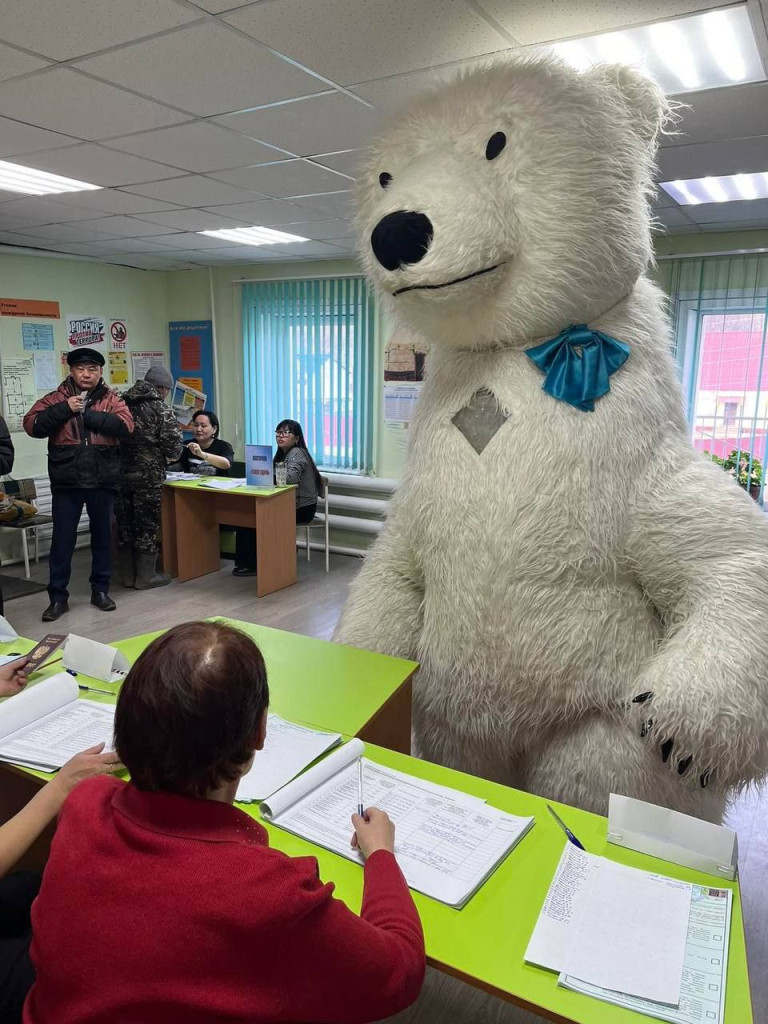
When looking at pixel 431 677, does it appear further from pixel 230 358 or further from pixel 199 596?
pixel 230 358

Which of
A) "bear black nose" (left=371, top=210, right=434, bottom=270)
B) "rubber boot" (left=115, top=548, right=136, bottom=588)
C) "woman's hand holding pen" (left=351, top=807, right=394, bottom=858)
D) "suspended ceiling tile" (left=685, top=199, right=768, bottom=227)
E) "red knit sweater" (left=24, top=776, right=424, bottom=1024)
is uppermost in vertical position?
"suspended ceiling tile" (left=685, top=199, right=768, bottom=227)

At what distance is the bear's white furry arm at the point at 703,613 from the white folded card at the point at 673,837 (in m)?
0.19

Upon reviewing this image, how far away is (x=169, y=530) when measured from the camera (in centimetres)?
532

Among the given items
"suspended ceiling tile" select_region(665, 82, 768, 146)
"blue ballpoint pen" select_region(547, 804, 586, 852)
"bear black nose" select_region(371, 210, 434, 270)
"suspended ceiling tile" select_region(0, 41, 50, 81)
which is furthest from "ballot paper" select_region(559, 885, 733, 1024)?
"suspended ceiling tile" select_region(0, 41, 50, 81)

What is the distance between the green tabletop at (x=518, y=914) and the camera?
91 cm

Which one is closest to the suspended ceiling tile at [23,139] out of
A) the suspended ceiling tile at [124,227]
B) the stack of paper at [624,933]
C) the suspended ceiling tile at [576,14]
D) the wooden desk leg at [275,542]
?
the suspended ceiling tile at [124,227]

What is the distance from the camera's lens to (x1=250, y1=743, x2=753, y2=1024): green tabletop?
91 centimetres

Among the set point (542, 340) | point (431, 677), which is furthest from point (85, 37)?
point (431, 677)

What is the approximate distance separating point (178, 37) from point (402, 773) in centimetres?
216

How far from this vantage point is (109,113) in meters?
2.78

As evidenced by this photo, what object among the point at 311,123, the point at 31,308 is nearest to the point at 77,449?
the point at 31,308

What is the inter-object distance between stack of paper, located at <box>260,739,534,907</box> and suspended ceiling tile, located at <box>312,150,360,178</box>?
108 inches

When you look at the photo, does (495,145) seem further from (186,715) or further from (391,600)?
(186,715)

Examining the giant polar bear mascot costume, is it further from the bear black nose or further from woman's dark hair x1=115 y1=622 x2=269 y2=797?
woman's dark hair x1=115 y1=622 x2=269 y2=797
